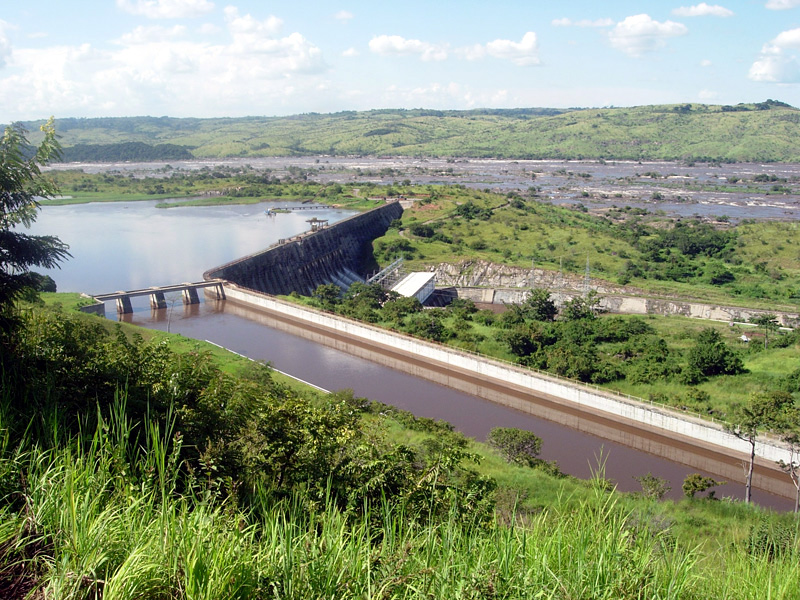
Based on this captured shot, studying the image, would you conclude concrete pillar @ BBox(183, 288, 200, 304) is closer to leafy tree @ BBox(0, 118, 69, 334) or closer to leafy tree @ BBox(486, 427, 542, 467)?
leafy tree @ BBox(486, 427, 542, 467)

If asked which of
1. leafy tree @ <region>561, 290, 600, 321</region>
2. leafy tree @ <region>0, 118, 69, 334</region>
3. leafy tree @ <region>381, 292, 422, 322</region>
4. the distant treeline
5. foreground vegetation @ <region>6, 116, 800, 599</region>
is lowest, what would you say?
leafy tree @ <region>561, 290, 600, 321</region>

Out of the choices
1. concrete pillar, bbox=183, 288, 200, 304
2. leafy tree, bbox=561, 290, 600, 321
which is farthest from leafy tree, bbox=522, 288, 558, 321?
concrete pillar, bbox=183, 288, 200, 304

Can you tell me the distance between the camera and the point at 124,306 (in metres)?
41.2

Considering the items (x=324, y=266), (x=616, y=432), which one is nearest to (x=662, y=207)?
(x=324, y=266)

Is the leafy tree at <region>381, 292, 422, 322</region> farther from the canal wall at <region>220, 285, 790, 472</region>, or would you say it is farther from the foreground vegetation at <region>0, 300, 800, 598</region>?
the foreground vegetation at <region>0, 300, 800, 598</region>

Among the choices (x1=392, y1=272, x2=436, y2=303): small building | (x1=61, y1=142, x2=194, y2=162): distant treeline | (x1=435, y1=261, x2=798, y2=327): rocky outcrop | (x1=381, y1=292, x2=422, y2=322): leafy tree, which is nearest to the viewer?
(x1=381, y1=292, x2=422, y2=322): leafy tree

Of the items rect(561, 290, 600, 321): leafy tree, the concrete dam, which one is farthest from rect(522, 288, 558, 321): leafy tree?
the concrete dam

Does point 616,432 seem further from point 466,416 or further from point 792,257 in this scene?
point 792,257

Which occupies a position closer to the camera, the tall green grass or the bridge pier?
the tall green grass

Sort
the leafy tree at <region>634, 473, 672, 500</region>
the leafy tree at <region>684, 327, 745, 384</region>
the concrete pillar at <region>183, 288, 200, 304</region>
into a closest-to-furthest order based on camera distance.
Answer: the leafy tree at <region>634, 473, 672, 500</region>
the leafy tree at <region>684, 327, 745, 384</region>
the concrete pillar at <region>183, 288, 200, 304</region>

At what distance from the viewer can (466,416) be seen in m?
29.2

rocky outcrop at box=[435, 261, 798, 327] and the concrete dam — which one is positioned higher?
the concrete dam

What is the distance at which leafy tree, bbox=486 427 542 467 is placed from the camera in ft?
73.9

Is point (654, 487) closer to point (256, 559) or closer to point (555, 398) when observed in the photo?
point (555, 398)
